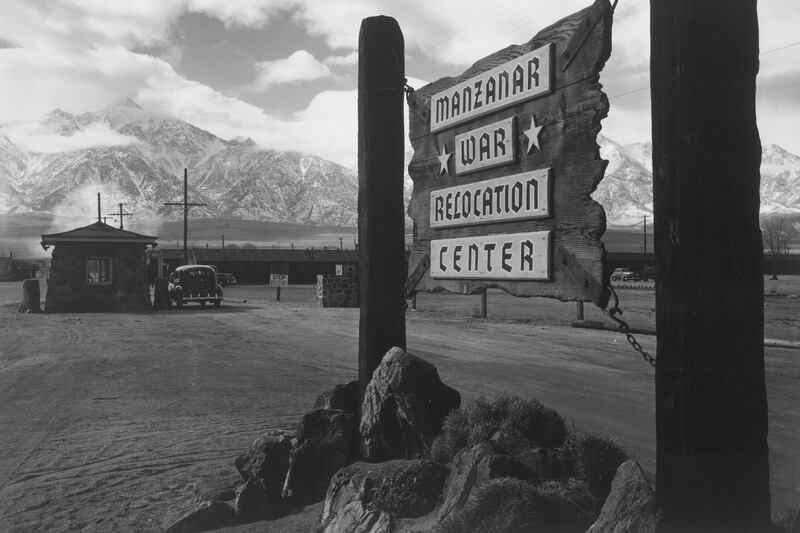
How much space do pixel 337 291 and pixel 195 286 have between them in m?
6.66

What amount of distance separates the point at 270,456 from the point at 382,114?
7.58ft

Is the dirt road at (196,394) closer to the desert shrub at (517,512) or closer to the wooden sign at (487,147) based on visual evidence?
the desert shrub at (517,512)

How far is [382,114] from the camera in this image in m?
4.21

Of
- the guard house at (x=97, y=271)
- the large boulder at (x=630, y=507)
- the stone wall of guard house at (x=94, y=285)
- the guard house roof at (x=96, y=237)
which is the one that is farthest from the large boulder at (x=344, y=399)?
the stone wall of guard house at (x=94, y=285)

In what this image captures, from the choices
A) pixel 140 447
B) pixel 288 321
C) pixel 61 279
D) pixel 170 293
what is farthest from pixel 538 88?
pixel 170 293

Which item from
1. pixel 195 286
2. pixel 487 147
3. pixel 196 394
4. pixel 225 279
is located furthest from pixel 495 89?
pixel 225 279

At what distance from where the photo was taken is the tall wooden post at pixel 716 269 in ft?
7.05

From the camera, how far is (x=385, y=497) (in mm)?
3092

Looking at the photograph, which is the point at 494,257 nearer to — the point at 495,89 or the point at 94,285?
the point at 495,89

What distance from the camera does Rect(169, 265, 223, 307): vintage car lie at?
28453mm

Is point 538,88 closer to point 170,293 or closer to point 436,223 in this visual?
point 436,223

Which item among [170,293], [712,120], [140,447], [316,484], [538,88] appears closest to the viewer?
[712,120]

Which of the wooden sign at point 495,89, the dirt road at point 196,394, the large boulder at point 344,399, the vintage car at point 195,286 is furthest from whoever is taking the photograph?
the vintage car at point 195,286

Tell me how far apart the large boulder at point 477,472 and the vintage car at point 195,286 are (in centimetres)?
2662
